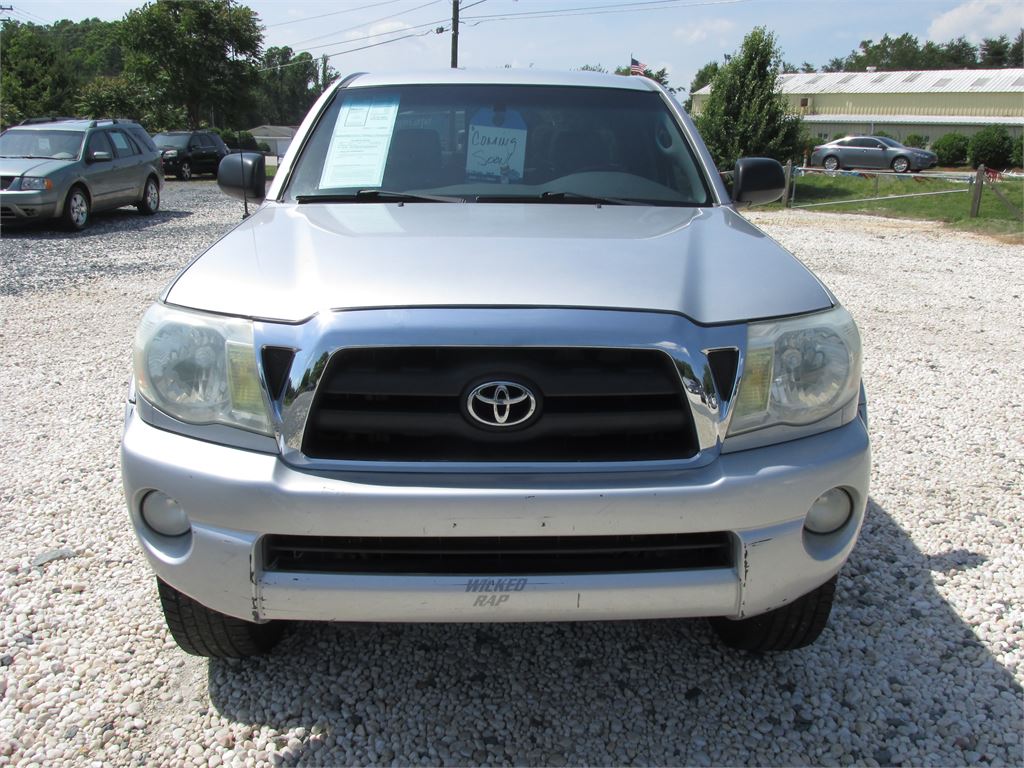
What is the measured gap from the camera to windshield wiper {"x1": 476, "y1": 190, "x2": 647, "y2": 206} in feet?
9.86

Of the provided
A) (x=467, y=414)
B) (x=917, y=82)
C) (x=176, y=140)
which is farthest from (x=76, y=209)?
(x=917, y=82)

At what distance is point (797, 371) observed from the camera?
2.04m

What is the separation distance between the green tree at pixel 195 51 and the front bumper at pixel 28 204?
1329 inches

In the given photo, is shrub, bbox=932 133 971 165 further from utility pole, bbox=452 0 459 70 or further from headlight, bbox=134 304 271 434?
headlight, bbox=134 304 271 434

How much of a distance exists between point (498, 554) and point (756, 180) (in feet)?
7.54

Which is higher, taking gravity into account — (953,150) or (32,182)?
(953,150)

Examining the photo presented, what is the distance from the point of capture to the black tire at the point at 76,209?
42.0ft

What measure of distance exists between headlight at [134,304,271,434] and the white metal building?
53829mm

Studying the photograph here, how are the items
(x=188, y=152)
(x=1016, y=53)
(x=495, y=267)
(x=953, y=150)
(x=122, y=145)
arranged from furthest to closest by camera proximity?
1. (x=1016, y=53)
2. (x=953, y=150)
3. (x=188, y=152)
4. (x=122, y=145)
5. (x=495, y=267)

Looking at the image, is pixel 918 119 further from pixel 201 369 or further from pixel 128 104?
pixel 201 369

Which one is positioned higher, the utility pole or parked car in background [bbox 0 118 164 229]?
the utility pole

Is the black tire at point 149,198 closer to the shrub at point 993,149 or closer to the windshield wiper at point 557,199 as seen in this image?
the windshield wiper at point 557,199

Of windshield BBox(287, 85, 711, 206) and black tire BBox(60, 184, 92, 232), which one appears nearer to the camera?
windshield BBox(287, 85, 711, 206)

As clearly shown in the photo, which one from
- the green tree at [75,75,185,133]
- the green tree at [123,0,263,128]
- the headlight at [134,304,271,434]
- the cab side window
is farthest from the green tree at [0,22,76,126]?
the headlight at [134,304,271,434]
